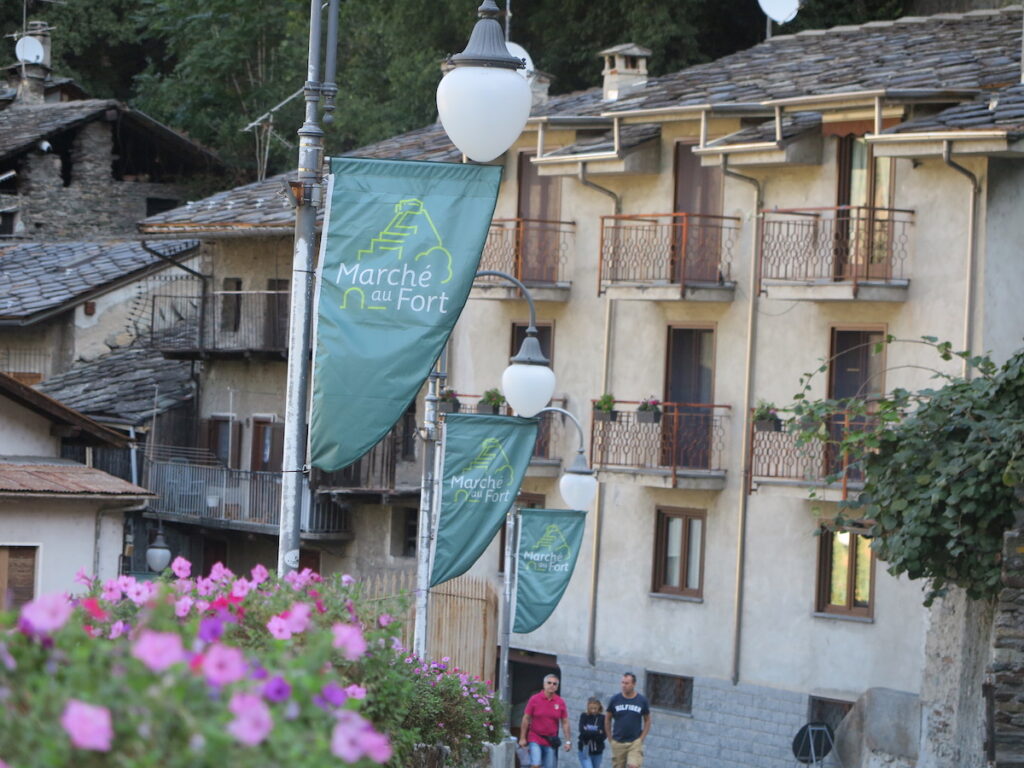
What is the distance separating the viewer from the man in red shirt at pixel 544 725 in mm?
22438

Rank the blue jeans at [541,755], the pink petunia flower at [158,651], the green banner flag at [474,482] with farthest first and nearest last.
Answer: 1. the blue jeans at [541,755]
2. the green banner flag at [474,482]
3. the pink petunia flower at [158,651]

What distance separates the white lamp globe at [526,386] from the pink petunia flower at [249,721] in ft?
37.0

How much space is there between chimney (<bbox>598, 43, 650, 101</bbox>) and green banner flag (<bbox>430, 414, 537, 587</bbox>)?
16587mm

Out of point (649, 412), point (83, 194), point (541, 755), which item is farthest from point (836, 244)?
point (83, 194)

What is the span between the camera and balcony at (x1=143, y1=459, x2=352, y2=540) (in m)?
32.9

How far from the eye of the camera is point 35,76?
156 ft

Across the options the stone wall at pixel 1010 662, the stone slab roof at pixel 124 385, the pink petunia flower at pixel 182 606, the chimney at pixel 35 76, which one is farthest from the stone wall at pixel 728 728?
the chimney at pixel 35 76

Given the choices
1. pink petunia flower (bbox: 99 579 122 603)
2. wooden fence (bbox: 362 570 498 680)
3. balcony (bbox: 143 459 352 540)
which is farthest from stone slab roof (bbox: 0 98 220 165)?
pink petunia flower (bbox: 99 579 122 603)

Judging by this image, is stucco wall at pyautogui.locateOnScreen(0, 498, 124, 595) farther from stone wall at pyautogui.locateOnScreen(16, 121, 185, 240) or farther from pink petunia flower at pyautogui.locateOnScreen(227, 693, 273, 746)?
stone wall at pyautogui.locateOnScreen(16, 121, 185, 240)

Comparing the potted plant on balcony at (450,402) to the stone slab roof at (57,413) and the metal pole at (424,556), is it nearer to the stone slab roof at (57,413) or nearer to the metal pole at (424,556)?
the stone slab roof at (57,413)

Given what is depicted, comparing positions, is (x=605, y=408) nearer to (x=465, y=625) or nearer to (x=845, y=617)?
(x=465, y=625)

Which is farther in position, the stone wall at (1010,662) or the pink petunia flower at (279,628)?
the stone wall at (1010,662)

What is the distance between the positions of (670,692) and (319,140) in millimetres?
17952

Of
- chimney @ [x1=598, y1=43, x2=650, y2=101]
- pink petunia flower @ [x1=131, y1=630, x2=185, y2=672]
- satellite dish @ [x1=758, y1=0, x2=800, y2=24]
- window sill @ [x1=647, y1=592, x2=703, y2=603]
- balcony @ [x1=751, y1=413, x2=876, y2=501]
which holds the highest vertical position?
satellite dish @ [x1=758, y1=0, x2=800, y2=24]
